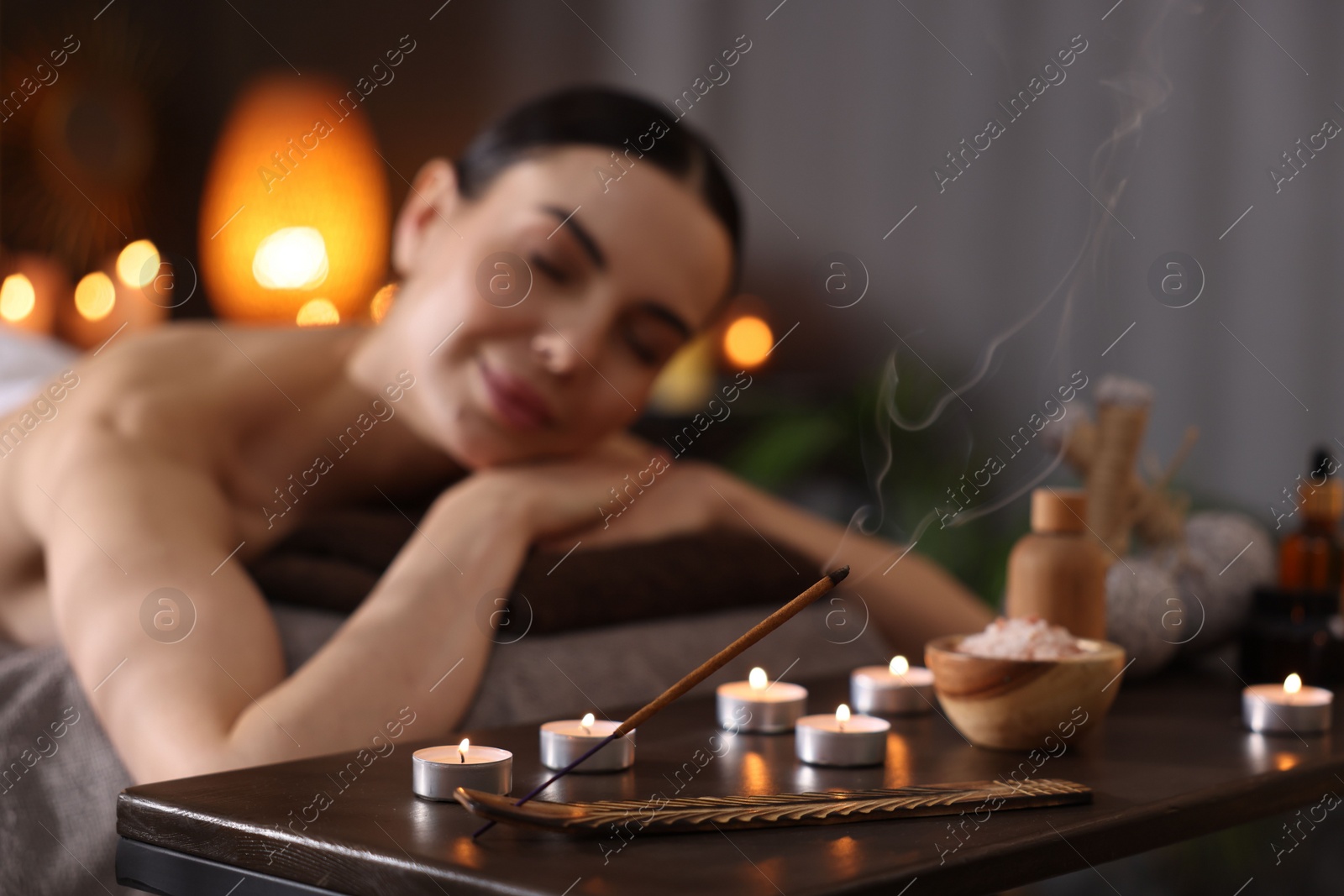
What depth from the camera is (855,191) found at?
2758mm

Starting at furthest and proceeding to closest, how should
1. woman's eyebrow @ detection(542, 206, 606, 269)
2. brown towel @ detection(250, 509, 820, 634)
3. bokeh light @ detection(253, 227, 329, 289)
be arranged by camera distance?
1. bokeh light @ detection(253, 227, 329, 289)
2. woman's eyebrow @ detection(542, 206, 606, 269)
3. brown towel @ detection(250, 509, 820, 634)

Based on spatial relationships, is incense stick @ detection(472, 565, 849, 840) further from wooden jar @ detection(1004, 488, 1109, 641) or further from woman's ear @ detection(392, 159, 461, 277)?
woman's ear @ detection(392, 159, 461, 277)

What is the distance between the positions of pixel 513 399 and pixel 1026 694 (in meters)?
0.74

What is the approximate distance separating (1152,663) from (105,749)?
3.03ft

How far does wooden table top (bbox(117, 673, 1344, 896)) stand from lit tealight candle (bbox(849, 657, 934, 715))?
2.2 inches

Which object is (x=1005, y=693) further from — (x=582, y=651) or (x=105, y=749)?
(x=105, y=749)

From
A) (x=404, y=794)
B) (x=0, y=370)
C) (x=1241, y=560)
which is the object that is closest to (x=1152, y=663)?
(x=1241, y=560)

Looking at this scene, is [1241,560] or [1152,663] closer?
[1152,663]

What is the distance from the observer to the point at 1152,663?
4.03ft

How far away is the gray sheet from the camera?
1.02 m

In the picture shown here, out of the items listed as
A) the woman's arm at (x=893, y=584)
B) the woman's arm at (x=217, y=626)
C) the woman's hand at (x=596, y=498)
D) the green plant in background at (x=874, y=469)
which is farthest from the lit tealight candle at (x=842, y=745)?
the green plant in background at (x=874, y=469)

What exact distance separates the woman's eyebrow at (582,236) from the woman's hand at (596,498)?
0.23 metres

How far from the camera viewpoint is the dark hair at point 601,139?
1.49m

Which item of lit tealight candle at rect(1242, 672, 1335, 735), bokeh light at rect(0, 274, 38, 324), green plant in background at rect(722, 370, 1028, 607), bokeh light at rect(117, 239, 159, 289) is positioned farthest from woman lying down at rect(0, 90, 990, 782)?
bokeh light at rect(117, 239, 159, 289)
